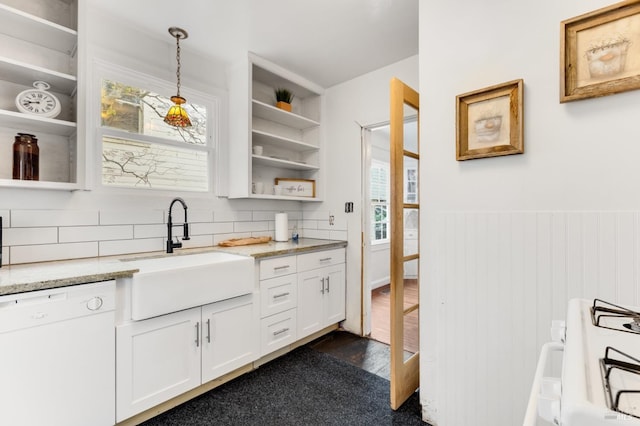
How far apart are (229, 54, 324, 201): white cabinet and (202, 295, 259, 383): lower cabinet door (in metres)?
0.99

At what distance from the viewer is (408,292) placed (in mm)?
3531

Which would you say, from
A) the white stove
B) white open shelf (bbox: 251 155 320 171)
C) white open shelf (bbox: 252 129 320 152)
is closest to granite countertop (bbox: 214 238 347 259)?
white open shelf (bbox: 251 155 320 171)

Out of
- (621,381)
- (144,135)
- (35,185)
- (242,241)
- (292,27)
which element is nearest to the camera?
(621,381)

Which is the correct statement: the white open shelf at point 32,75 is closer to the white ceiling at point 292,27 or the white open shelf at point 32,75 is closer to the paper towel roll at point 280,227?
the white ceiling at point 292,27

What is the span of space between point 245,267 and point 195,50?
191cm

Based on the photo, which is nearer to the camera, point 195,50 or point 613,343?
point 613,343

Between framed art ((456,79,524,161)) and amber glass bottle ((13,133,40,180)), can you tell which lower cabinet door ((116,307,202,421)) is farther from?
framed art ((456,79,524,161))

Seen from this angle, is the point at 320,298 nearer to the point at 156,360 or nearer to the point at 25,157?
the point at 156,360

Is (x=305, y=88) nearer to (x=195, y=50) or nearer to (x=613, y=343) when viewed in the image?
(x=195, y=50)

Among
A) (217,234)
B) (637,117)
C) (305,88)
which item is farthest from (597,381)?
(305,88)

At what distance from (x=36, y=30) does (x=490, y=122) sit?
2.65 meters

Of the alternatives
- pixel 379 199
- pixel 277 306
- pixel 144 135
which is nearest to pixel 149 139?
pixel 144 135

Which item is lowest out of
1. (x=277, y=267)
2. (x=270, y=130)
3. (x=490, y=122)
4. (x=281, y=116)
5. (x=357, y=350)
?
(x=357, y=350)

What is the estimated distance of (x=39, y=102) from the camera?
5.69 ft
